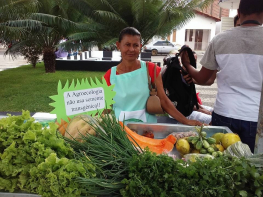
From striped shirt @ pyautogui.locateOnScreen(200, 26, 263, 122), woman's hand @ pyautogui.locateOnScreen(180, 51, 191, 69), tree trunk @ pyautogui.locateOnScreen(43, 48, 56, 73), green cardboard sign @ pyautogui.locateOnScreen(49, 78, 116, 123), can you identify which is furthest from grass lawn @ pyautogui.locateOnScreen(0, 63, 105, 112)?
striped shirt @ pyautogui.locateOnScreen(200, 26, 263, 122)

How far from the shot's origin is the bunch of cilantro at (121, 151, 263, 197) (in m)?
1.04

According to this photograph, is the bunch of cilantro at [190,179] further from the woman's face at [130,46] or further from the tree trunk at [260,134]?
the woman's face at [130,46]

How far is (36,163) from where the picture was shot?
118cm

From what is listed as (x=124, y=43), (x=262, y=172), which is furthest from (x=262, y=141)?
(x=124, y=43)

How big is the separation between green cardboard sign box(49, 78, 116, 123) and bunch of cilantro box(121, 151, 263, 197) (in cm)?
70

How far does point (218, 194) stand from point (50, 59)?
11713mm

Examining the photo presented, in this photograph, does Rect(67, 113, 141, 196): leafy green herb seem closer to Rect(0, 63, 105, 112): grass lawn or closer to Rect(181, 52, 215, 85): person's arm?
Rect(181, 52, 215, 85): person's arm

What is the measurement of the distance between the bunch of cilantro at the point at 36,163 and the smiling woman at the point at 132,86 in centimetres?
103

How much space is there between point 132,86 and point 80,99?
71 centimetres

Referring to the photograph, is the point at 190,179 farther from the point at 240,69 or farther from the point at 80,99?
the point at 240,69

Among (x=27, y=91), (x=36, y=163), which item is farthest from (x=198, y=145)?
(x=27, y=91)

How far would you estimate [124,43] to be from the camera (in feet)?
7.67

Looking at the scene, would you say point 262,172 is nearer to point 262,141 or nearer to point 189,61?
point 262,141

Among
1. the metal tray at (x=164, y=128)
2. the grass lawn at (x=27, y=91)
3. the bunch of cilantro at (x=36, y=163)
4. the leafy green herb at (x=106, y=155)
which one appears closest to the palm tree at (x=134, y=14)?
the grass lawn at (x=27, y=91)
